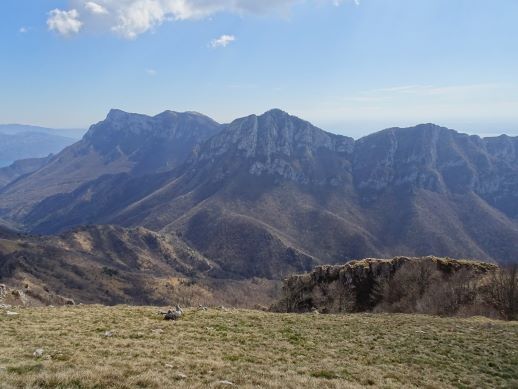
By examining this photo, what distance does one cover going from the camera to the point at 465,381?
23.8 m

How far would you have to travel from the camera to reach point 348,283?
8069 centimetres

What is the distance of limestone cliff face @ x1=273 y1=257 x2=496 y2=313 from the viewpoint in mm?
75750

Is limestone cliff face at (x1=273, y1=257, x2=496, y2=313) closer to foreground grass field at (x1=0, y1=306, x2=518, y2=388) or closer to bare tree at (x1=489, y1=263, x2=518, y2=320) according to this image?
bare tree at (x1=489, y1=263, x2=518, y2=320)

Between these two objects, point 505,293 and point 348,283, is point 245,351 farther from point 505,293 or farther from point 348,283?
point 348,283

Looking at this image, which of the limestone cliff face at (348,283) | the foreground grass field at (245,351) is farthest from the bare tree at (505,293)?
the foreground grass field at (245,351)

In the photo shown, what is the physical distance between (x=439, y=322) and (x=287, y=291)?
51.2 m

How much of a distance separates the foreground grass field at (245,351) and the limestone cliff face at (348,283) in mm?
36406

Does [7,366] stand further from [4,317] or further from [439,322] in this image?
[439,322]

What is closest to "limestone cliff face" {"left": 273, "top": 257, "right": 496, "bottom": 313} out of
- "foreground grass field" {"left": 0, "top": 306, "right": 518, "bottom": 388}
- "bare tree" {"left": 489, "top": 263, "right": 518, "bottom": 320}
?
"bare tree" {"left": 489, "top": 263, "right": 518, "bottom": 320}

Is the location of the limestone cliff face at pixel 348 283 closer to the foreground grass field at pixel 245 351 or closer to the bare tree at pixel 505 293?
the bare tree at pixel 505 293

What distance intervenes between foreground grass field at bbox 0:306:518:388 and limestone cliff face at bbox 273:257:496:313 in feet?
119

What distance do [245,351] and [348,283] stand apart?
57304mm

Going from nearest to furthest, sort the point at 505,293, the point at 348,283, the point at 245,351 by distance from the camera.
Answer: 1. the point at 245,351
2. the point at 505,293
3. the point at 348,283

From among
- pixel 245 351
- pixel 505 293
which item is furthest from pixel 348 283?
pixel 245 351
